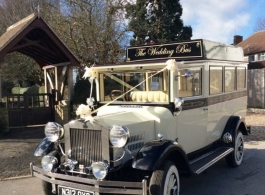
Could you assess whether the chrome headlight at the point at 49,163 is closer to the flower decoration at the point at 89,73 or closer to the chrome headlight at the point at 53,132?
the chrome headlight at the point at 53,132

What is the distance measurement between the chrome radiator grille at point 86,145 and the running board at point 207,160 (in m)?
1.58

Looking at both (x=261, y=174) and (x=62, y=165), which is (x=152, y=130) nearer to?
(x=62, y=165)

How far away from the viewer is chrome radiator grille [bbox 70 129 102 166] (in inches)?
161

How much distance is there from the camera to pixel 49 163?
426 cm

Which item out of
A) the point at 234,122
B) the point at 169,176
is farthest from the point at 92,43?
the point at 169,176

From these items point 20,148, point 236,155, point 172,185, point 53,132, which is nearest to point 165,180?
point 172,185

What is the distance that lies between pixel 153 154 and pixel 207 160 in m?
1.83

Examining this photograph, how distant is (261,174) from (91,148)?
3.71 meters

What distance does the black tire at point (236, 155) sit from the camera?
6527 millimetres

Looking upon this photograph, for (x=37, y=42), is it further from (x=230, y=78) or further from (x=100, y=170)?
(x=100, y=170)

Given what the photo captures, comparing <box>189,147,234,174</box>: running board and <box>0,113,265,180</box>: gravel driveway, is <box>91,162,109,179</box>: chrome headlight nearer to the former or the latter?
<box>189,147,234,174</box>: running board

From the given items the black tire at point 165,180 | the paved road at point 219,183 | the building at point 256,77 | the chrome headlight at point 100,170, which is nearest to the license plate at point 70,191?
the chrome headlight at point 100,170

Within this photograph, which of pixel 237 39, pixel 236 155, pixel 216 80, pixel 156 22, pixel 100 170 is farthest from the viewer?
pixel 237 39

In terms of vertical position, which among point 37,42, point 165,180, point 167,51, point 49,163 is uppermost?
point 37,42
